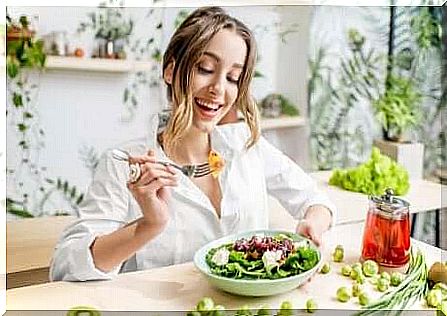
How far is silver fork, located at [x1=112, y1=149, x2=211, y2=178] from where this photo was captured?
0.81m

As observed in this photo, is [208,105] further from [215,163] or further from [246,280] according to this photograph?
[246,280]

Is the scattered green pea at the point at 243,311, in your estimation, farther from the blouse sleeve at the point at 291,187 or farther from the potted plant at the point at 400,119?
the potted plant at the point at 400,119

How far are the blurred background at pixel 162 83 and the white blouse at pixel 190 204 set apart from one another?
0.9 inches

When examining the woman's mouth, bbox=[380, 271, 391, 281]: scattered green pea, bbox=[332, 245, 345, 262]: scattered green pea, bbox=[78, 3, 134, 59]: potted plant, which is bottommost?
bbox=[380, 271, 391, 281]: scattered green pea

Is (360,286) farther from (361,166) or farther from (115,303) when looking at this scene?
(115,303)

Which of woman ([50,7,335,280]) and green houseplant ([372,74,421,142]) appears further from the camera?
green houseplant ([372,74,421,142])

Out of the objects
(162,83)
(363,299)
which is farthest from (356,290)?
(162,83)

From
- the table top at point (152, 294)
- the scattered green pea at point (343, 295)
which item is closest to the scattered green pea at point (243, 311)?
the table top at point (152, 294)

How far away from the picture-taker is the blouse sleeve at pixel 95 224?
2.61 ft

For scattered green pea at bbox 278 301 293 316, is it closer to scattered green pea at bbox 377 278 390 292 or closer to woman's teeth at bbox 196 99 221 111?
scattered green pea at bbox 377 278 390 292

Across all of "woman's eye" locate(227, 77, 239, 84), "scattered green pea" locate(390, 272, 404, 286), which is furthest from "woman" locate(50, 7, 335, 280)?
"scattered green pea" locate(390, 272, 404, 286)

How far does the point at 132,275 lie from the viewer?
82cm

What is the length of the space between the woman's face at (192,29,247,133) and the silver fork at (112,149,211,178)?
45 mm

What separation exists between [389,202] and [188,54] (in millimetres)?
301
